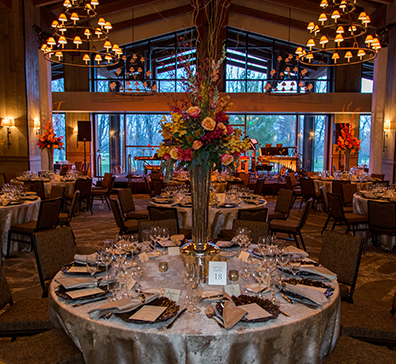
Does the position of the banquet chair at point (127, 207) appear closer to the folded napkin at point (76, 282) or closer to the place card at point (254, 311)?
the folded napkin at point (76, 282)

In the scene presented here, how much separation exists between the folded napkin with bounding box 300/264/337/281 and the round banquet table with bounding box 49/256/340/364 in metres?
0.37

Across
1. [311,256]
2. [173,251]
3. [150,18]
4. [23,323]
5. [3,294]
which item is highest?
[150,18]

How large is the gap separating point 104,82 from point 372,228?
14.2 meters

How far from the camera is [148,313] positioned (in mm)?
1909

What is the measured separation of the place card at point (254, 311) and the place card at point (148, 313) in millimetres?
444

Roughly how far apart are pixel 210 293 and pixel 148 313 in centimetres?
41

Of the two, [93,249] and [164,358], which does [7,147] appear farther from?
[164,358]

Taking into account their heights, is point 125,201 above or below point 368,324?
above

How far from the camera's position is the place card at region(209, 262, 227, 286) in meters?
2.27

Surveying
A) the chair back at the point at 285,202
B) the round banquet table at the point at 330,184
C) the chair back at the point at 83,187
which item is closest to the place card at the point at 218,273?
the chair back at the point at 285,202

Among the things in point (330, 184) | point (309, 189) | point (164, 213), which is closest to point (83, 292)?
point (164, 213)

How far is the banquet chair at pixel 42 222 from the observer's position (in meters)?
5.07

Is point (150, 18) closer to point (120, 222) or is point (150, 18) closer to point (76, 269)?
point (120, 222)

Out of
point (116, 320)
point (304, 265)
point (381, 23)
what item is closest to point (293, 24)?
point (381, 23)
